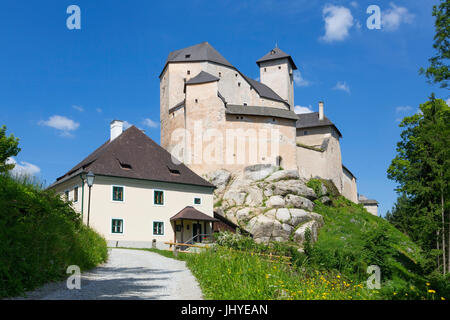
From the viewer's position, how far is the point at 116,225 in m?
29.5

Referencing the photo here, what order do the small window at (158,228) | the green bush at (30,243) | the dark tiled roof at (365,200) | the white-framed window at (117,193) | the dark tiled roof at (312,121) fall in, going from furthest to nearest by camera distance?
the dark tiled roof at (365,200) < the dark tiled roof at (312,121) < the small window at (158,228) < the white-framed window at (117,193) < the green bush at (30,243)

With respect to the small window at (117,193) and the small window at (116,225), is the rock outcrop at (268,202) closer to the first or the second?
the small window at (116,225)

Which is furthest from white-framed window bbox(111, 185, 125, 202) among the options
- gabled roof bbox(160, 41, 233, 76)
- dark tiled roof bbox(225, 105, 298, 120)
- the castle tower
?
the castle tower

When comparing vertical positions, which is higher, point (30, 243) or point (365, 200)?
point (365, 200)

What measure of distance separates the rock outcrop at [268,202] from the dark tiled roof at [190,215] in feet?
20.4

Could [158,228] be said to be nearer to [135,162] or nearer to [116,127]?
[135,162]

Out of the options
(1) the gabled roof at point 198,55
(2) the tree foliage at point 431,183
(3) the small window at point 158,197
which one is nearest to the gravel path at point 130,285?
(3) the small window at point 158,197

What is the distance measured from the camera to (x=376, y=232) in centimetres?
2117

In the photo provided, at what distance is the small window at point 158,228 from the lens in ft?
104

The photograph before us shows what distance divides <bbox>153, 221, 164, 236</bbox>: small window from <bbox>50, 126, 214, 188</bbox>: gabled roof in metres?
3.33

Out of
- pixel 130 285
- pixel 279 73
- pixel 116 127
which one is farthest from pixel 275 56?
pixel 130 285

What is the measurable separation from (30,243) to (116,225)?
2053 cm
